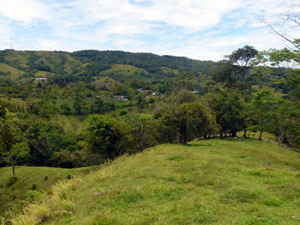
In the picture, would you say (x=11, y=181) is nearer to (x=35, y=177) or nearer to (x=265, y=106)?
(x=35, y=177)

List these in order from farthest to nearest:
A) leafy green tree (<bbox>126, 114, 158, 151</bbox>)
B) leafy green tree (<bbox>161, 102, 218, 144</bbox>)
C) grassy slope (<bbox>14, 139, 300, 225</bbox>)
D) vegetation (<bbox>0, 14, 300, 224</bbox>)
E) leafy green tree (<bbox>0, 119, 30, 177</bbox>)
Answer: leafy green tree (<bbox>0, 119, 30, 177</bbox>), leafy green tree (<bbox>126, 114, 158, 151</bbox>), leafy green tree (<bbox>161, 102, 218, 144</bbox>), vegetation (<bbox>0, 14, 300, 224</bbox>), grassy slope (<bbox>14, 139, 300, 225</bbox>)

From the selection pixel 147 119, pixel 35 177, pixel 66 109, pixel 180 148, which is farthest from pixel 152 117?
pixel 66 109

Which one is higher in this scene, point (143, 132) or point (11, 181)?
point (143, 132)

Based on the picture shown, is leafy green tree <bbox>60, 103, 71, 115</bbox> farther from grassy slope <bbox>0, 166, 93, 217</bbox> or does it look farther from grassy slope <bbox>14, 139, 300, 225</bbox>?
grassy slope <bbox>14, 139, 300, 225</bbox>

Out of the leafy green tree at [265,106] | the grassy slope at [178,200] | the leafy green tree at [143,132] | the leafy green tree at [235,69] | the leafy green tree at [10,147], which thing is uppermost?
the leafy green tree at [235,69]

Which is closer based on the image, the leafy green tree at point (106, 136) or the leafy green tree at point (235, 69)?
the leafy green tree at point (106, 136)

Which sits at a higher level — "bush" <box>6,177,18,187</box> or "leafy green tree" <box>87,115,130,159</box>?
"leafy green tree" <box>87,115,130,159</box>

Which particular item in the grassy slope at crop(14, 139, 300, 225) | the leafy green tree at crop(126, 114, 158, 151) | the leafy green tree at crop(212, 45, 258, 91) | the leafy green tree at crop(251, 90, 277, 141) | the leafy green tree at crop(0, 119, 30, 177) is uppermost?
the leafy green tree at crop(212, 45, 258, 91)

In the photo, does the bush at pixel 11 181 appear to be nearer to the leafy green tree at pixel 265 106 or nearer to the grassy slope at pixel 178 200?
the grassy slope at pixel 178 200

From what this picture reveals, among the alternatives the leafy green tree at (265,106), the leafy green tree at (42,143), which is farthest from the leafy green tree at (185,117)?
the leafy green tree at (42,143)

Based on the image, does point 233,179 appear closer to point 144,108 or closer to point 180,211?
point 180,211

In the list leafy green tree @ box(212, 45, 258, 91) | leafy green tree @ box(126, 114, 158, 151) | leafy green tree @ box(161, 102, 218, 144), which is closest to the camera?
Result: leafy green tree @ box(161, 102, 218, 144)

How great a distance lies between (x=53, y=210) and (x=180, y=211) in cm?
541

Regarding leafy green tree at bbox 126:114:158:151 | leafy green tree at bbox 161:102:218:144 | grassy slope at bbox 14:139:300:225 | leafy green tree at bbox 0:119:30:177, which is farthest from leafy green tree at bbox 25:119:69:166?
grassy slope at bbox 14:139:300:225
